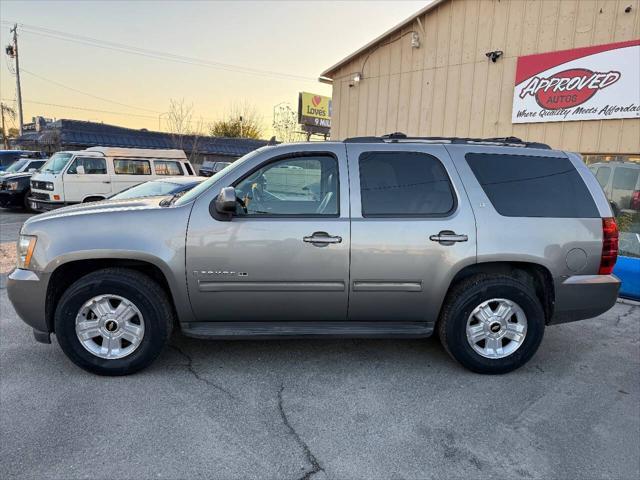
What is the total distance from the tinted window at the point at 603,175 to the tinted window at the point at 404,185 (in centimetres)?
494

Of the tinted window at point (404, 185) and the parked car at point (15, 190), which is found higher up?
the tinted window at point (404, 185)

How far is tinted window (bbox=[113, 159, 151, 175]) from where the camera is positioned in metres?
12.7

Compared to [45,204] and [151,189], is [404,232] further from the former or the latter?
[45,204]

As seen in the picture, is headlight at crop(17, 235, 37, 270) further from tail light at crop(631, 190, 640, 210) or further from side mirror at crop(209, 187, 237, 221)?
tail light at crop(631, 190, 640, 210)

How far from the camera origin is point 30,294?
340 centimetres

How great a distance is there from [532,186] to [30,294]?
13.3 ft

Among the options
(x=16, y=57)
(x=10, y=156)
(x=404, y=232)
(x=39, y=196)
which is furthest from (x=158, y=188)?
(x=16, y=57)

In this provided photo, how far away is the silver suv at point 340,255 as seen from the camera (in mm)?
3398

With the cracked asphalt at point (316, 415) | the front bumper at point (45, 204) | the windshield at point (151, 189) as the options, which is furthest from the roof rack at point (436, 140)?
the front bumper at point (45, 204)

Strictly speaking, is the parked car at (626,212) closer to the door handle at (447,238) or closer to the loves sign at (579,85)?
the loves sign at (579,85)

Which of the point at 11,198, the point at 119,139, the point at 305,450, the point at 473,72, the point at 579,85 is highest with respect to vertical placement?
the point at 473,72

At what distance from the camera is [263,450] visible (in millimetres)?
2664

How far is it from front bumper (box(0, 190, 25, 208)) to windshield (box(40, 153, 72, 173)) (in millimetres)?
2366

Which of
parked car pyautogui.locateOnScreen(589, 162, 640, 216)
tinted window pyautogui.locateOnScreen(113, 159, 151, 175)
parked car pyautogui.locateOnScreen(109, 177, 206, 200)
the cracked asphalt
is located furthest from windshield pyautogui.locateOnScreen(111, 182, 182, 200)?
parked car pyautogui.locateOnScreen(589, 162, 640, 216)
